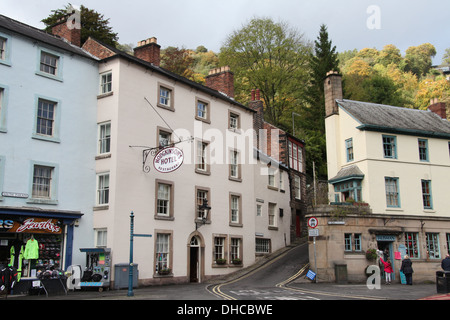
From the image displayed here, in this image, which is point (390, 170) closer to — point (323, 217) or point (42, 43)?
point (323, 217)

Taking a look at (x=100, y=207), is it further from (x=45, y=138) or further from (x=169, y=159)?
(x=169, y=159)

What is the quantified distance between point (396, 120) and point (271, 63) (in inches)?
924

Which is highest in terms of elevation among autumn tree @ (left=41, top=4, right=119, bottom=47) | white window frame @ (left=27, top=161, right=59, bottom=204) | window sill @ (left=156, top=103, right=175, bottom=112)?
autumn tree @ (left=41, top=4, right=119, bottom=47)

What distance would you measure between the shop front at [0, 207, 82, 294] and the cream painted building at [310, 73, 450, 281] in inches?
565

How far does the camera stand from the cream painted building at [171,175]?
80.9 ft

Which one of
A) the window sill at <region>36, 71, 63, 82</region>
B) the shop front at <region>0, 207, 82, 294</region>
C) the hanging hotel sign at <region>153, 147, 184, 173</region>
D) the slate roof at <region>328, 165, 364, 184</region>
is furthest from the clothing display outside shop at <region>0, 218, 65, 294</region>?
the slate roof at <region>328, 165, 364, 184</region>

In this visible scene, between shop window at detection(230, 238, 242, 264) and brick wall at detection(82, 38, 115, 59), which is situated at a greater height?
brick wall at detection(82, 38, 115, 59)

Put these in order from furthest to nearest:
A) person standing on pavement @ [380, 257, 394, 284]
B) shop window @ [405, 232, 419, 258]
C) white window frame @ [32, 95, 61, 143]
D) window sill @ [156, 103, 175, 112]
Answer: shop window @ [405, 232, 419, 258] → window sill @ [156, 103, 175, 112] → person standing on pavement @ [380, 257, 394, 284] → white window frame @ [32, 95, 61, 143]

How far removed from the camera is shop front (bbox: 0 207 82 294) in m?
20.3

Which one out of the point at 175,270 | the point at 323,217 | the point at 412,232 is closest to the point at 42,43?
the point at 175,270

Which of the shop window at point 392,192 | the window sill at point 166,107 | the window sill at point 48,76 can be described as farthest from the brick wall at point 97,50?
the shop window at point 392,192

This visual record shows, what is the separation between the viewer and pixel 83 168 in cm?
2472

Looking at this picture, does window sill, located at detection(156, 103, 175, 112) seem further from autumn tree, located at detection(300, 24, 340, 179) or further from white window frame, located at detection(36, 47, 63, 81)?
autumn tree, located at detection(300, 24, 340, 179)

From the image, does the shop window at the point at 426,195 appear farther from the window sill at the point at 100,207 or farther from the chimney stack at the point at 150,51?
the window sill at the point at 100,207
